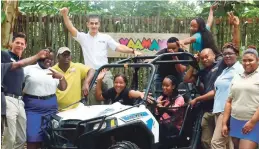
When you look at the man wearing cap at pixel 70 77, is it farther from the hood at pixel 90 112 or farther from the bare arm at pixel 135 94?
the hood at pixel 90 112

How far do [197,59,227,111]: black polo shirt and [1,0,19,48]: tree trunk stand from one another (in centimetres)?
431

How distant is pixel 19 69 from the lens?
7098 mm

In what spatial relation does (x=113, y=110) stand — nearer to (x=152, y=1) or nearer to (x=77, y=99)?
(x=77, y=99)

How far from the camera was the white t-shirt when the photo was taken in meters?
7.42

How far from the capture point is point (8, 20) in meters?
10.2

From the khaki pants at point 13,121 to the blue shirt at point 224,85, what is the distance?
2756 mm

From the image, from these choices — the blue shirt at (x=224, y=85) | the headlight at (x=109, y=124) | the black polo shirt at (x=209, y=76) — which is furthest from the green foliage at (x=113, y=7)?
the headlight at (x=109, y=124)

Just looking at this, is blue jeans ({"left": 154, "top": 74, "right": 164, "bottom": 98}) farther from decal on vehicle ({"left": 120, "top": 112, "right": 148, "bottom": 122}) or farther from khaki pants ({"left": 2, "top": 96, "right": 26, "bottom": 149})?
khaki pants ({"left": 2, "top": 96, "right": 26, "bottom": 149})

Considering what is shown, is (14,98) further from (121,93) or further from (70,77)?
(121,93)

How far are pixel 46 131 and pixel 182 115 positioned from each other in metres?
1.93

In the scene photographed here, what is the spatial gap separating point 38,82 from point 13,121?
0.70 meters

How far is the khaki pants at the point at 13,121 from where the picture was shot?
7.05 metres

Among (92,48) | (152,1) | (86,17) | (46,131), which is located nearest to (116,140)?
(46,131)

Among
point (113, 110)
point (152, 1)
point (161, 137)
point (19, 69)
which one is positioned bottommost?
point (161, 137)
